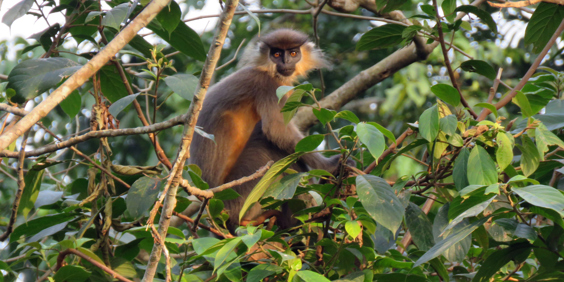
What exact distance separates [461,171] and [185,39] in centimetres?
152

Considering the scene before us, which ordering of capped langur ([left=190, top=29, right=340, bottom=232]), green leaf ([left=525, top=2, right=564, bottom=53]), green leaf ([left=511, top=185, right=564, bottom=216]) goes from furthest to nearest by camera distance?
capped langur ([left=190, top=29, right=340, bottom=232]) < green leaf ([left=525, top=2, right=564, bottom=53]) < green leaf ([left=511, top=185, right=564, bottom=216])

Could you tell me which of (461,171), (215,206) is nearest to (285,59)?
(215,206)

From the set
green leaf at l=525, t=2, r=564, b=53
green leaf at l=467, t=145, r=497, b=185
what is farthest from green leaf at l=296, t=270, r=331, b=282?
green leaf at l=525, t=2, r=564, b=53

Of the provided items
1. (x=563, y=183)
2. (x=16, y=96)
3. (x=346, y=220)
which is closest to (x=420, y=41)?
(x=563, y=183)

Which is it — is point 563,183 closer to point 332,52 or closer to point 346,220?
point 346,220

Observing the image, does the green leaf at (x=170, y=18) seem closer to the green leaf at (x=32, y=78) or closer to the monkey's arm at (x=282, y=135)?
the green leaf at (x=32, y=78)

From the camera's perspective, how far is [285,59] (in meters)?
4.73

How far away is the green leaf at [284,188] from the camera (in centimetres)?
194

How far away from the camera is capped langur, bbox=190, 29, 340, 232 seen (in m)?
3.97

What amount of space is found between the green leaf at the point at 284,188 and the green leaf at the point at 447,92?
2.18 feet

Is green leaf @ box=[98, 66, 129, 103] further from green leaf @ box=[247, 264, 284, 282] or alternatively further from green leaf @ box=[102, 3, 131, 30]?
green leaf @ box=[247, 264, 284, 282]

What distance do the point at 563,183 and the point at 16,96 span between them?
7.84ft

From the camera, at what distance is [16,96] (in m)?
2.13

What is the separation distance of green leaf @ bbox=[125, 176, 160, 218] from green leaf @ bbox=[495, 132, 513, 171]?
1.43 meters
